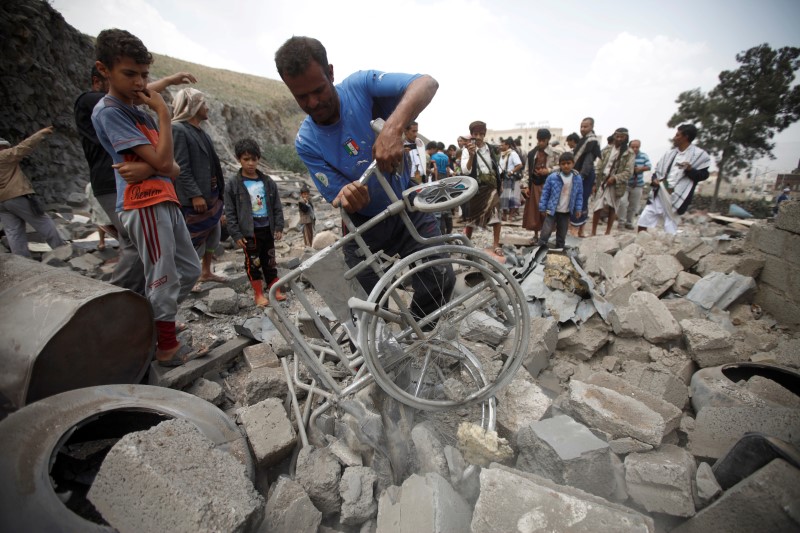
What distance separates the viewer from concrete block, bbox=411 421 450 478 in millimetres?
1655

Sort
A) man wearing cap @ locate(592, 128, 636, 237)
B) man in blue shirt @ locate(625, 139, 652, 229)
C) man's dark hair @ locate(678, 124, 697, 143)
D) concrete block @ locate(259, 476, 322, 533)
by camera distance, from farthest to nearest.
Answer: man in blue shirt @ locate(625, 139, 652, 229) → man wearing cap @ locate(592, 128, 636, 237) → man's dark hair @ locate(678, 124, 697, 143) → concrete block @ locate(259, 476, 322, 533)

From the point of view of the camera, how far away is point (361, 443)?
71.6 inches

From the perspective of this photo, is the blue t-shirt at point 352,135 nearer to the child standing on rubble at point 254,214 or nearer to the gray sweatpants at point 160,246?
the gray sweatpants at point 160,246

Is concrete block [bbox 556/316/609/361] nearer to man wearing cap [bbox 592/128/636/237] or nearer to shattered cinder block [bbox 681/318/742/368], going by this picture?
shattered cinder block [bbox 681/318/742/368]

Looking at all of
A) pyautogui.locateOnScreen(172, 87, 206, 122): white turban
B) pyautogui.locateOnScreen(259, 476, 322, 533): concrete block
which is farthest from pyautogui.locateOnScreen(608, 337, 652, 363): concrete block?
pyautogui.locateOnScreen(172, 87, 206, 122): white turban

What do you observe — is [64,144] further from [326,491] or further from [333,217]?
[326,491]

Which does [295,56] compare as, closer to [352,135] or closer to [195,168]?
[352,135]

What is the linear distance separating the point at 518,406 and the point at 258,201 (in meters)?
3.50

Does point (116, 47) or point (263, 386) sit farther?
point (263, 386)

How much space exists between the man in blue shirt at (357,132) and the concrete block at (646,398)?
4.23 ft

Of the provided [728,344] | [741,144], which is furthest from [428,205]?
[741,144]

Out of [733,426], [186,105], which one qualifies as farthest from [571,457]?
[186,105]

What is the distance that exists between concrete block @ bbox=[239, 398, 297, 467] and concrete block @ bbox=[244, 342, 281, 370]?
0.68 m

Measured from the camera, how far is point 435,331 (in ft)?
6.31
